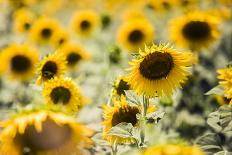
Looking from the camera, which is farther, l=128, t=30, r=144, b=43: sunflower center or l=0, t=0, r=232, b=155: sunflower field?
l=128, t=30, r=144, b=43: sunflower center

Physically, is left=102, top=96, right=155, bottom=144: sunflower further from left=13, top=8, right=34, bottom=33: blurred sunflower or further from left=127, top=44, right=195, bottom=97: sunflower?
left=13, top=8, right=34, bottom=33: blurred sunflower

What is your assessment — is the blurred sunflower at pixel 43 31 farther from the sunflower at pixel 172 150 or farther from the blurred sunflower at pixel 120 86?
the sunflower at pixel 172 150

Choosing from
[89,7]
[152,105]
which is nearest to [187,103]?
[152,105]

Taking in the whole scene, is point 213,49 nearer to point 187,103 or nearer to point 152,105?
point 187,103

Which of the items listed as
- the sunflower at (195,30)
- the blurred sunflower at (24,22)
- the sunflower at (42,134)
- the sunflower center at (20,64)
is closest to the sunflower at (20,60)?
the sunflower center at (20,64)

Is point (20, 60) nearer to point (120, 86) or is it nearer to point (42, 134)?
point (120, 86)

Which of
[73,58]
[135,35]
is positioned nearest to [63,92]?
[73,58]

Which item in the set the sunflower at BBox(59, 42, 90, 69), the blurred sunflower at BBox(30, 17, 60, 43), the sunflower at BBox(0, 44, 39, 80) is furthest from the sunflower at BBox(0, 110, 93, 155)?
the blurred sunflower at BBox(30, 17, 60, 43)
